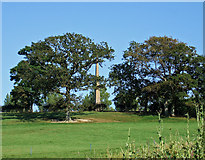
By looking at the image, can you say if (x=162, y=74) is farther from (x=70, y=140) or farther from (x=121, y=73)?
(x=70, y=140)

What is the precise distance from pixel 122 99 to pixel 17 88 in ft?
52.8

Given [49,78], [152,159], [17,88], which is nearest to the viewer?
[152,159]

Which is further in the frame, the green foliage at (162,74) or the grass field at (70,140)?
the green foliage at (162,74)

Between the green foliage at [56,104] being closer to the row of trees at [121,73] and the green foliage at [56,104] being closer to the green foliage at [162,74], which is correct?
the row of trees at [121,73]

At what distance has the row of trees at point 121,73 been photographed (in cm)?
3394

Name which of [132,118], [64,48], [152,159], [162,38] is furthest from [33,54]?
[152,159]

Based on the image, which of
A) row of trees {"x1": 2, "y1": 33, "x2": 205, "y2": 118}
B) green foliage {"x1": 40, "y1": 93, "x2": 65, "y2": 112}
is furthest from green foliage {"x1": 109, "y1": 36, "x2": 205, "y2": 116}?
green foliage {"x1": 40, "y1": 93, "x2": 65, "y2": 112}

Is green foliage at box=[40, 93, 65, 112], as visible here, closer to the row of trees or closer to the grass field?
the row of trees

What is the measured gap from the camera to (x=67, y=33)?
3481cm

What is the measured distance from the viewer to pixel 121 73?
4391cm

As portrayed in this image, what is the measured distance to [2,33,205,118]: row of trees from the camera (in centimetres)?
3394

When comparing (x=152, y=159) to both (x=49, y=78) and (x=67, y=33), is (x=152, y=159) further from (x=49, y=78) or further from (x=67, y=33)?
(x=67, y=33)

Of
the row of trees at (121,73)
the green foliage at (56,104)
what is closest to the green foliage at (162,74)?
the row of trees at (121,73)

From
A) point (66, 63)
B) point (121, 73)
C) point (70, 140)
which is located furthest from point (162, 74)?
point (70, 140)
